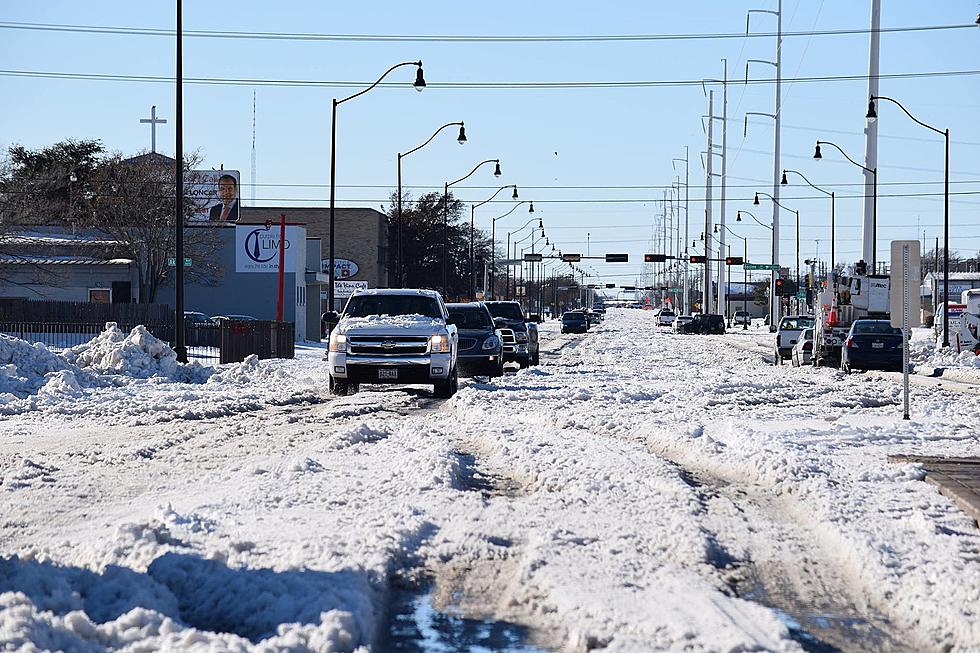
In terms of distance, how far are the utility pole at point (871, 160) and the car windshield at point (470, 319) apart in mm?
31895

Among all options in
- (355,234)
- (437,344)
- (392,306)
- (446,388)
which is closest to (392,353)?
(437,344)

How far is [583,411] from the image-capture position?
68.3 feet

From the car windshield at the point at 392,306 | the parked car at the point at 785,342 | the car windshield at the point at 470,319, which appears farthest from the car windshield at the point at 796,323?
the car windshield at the point at 392,306

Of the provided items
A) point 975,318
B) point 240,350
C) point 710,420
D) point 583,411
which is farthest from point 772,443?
point 975,318

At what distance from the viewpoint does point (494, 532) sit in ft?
31.8

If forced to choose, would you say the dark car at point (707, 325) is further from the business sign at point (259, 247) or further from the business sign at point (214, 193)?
the business sign at point (259, 247)

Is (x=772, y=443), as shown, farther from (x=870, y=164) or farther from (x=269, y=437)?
(x=870, y=164)

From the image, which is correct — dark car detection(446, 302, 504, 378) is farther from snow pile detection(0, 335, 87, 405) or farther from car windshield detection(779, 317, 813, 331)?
car windshield detection(779, 317, 813, 331)

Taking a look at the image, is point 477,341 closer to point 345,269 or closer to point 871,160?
point 871,160

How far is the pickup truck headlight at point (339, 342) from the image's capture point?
25469 millimetres

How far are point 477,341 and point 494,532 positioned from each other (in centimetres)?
2292

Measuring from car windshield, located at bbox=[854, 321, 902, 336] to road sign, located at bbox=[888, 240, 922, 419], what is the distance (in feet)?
68.3

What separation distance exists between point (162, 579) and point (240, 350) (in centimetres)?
3406

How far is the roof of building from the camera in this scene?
62.2m
